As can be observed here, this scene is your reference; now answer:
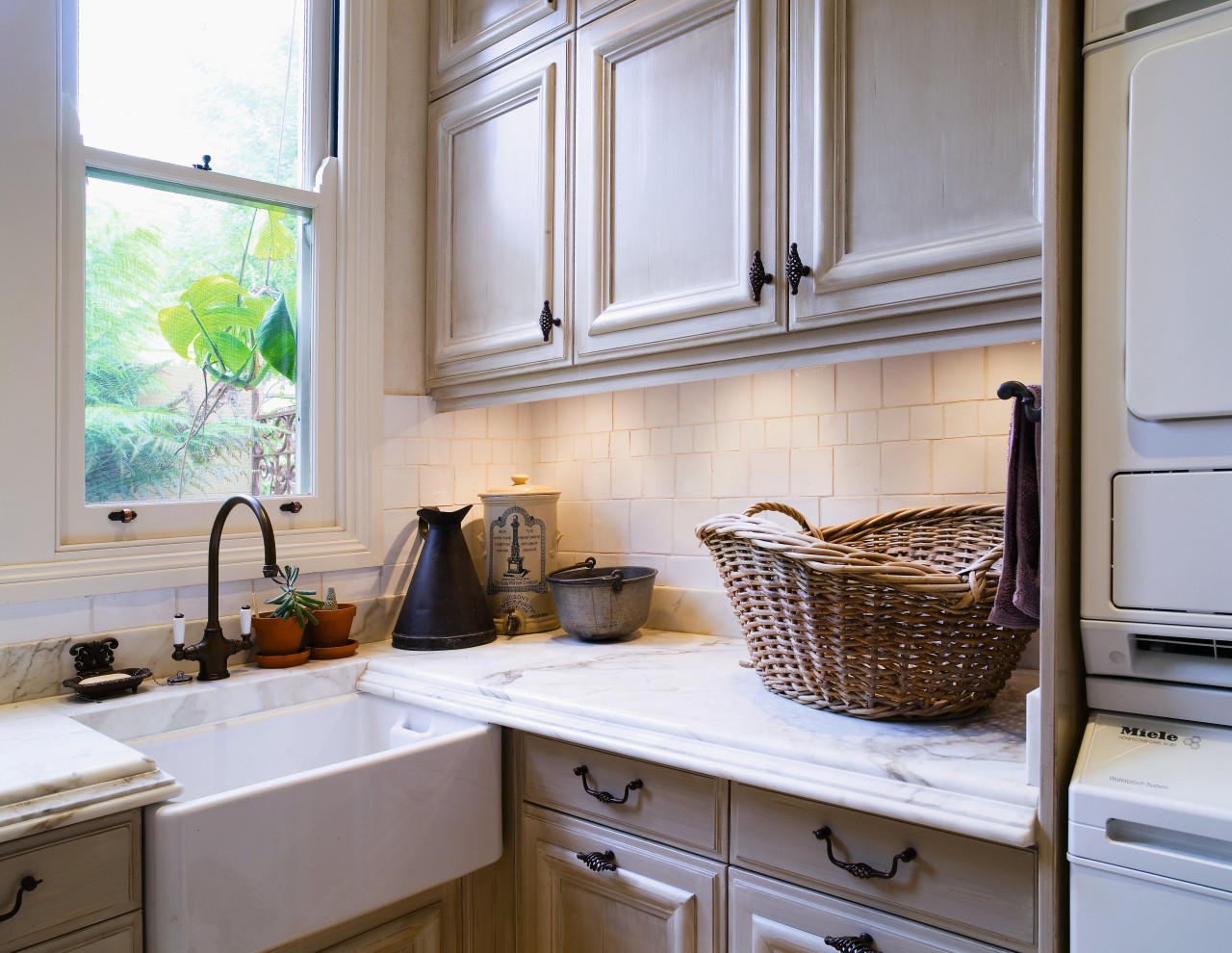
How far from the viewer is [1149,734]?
875mm

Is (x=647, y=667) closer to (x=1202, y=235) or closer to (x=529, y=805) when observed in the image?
(x=529, y=805)

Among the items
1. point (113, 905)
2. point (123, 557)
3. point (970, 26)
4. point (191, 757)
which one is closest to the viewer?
point (113, 905)

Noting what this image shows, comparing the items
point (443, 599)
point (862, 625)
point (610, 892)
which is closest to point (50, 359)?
point (443, 599)

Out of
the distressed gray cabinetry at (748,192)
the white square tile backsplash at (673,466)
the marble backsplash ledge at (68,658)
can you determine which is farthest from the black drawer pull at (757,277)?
the marble backsplash ledge at (68,658)

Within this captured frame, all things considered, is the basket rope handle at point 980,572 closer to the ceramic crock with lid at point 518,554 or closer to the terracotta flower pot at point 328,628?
the ceramic crock with lid at point 518,554

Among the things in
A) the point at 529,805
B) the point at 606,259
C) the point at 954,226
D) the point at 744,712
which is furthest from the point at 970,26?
the point at 529,805

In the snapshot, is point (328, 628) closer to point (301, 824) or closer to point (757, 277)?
point (301, 824)

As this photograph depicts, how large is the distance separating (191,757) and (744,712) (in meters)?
0.99

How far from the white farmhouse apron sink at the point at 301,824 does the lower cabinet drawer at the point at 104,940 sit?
19 millimetres

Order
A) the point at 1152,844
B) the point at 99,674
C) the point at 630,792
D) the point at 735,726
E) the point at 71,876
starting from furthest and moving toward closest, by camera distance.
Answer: the point at 99,674 < the point at 630,792 < the point at 735,726 < the point at 71,876 < the point at 1152,844

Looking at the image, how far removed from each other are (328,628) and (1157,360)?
1.57 m

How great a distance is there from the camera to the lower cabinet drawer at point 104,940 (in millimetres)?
1041

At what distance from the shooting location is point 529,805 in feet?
4.75

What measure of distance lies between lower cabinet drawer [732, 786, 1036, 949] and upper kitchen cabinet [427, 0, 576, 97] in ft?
5.16
